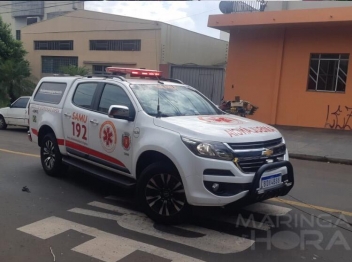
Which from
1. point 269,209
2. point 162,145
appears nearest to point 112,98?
point 162,145

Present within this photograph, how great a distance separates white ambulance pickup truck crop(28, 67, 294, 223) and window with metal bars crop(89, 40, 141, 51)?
718 inches

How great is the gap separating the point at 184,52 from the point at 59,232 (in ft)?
74.1

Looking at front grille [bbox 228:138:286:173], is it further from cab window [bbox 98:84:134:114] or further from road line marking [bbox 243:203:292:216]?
cab window [bbox 98:84:134:114]

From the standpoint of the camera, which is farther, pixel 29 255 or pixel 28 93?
pixel 28 93

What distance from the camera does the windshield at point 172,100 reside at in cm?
546

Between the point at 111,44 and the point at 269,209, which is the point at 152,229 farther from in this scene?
the point at 111,44

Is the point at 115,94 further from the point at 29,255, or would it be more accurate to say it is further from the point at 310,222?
the point at 310,222

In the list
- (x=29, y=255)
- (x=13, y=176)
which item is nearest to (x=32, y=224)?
(x=29, y=255)

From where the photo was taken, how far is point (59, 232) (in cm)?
466

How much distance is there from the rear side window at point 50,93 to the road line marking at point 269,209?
12.6ft

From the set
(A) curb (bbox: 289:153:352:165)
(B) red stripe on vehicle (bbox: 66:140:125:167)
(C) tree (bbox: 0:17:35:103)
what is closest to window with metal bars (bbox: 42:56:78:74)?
(C) tree (bbox: 0:17:35:103)

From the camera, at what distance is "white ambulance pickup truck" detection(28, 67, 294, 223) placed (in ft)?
14.5

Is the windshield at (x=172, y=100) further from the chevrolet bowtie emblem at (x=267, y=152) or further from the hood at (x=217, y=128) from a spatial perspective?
the chevrolet bowtie emblem at (x=267, y=152)

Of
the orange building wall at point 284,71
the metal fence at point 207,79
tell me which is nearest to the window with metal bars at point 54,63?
the metal fence at point 207,79
